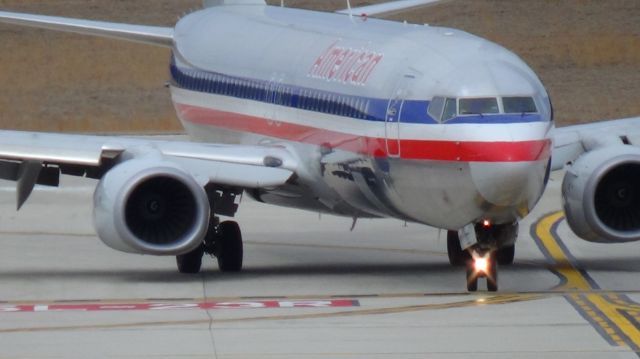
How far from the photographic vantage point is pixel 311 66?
24.7 meters

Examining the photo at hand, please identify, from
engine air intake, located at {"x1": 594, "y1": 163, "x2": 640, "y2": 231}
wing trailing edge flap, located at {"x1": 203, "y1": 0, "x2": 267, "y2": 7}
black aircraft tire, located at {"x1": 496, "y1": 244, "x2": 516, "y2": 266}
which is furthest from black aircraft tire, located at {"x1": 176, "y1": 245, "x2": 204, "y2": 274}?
wing trailing edge flap, located at {"x1": 203, "y1": 0, "x2": 267, "y2": 7}

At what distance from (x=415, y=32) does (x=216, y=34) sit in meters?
6.33

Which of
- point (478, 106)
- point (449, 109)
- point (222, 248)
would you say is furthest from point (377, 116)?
point (222, 248)

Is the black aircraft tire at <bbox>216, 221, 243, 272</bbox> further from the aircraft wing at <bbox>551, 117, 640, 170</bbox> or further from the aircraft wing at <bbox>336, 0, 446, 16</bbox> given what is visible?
the aircraft wing at <bbox>336, 0, 446, 16</bbox>

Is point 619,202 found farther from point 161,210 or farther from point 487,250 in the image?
point 161,210

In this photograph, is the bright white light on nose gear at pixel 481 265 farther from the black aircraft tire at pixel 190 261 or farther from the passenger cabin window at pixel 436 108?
the black aircraft tire at pixel 190 261

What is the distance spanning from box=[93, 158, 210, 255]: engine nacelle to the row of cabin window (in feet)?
6.76

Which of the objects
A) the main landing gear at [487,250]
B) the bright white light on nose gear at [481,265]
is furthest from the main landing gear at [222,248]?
the bright white light on nose gear at [481,265]

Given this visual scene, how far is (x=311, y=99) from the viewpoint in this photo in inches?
952

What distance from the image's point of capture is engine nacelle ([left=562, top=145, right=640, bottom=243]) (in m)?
23.3

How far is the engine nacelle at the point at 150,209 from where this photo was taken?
2225cm

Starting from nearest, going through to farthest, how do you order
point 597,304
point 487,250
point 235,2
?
point 597,304 → point 487,250 → point 235,2

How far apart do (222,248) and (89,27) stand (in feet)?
19.5

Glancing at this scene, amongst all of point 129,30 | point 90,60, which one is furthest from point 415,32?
point 90,60
